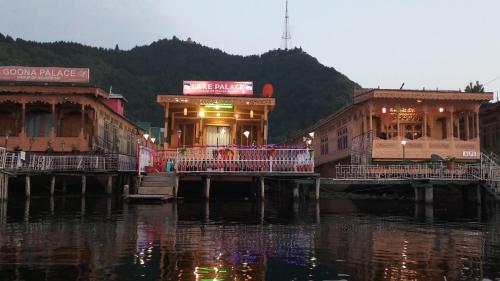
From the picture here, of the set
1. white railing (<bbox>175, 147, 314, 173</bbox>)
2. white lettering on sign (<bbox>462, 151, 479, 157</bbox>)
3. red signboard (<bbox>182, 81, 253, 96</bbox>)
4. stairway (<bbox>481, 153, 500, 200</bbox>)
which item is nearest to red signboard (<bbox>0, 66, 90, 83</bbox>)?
red signboard (<bbox>182, 81, 253, 96</bbox>)

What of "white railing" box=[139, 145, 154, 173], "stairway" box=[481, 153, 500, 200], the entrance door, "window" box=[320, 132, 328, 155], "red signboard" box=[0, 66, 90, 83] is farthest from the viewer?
"window" box=[320, 132, 328, 155]

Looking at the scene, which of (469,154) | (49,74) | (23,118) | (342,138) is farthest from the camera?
(342,138)

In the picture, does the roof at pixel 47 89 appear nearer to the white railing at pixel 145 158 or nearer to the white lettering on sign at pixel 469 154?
the white railing at pixel 145 158

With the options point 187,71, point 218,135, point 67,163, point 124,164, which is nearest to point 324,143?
point 218,135

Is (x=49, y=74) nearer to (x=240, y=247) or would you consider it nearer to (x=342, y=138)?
(x=342, y=138)

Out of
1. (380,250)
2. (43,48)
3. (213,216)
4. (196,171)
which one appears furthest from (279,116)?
(380,250)

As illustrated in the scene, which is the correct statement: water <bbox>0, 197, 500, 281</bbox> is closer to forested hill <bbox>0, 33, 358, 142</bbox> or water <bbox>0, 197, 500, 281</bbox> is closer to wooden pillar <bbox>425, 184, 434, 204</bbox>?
wooden pillar <bbox>425, 184, 434, 204</bbox>

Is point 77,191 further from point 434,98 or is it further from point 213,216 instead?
point 434,98

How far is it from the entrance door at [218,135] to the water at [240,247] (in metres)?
14.0

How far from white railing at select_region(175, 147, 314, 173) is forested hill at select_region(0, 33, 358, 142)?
59142mm

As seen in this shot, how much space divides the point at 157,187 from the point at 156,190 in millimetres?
269

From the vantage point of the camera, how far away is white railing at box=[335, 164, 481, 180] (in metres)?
27.2

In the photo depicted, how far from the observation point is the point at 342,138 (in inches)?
1449

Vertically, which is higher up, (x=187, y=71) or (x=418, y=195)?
(x=187, y=71)
